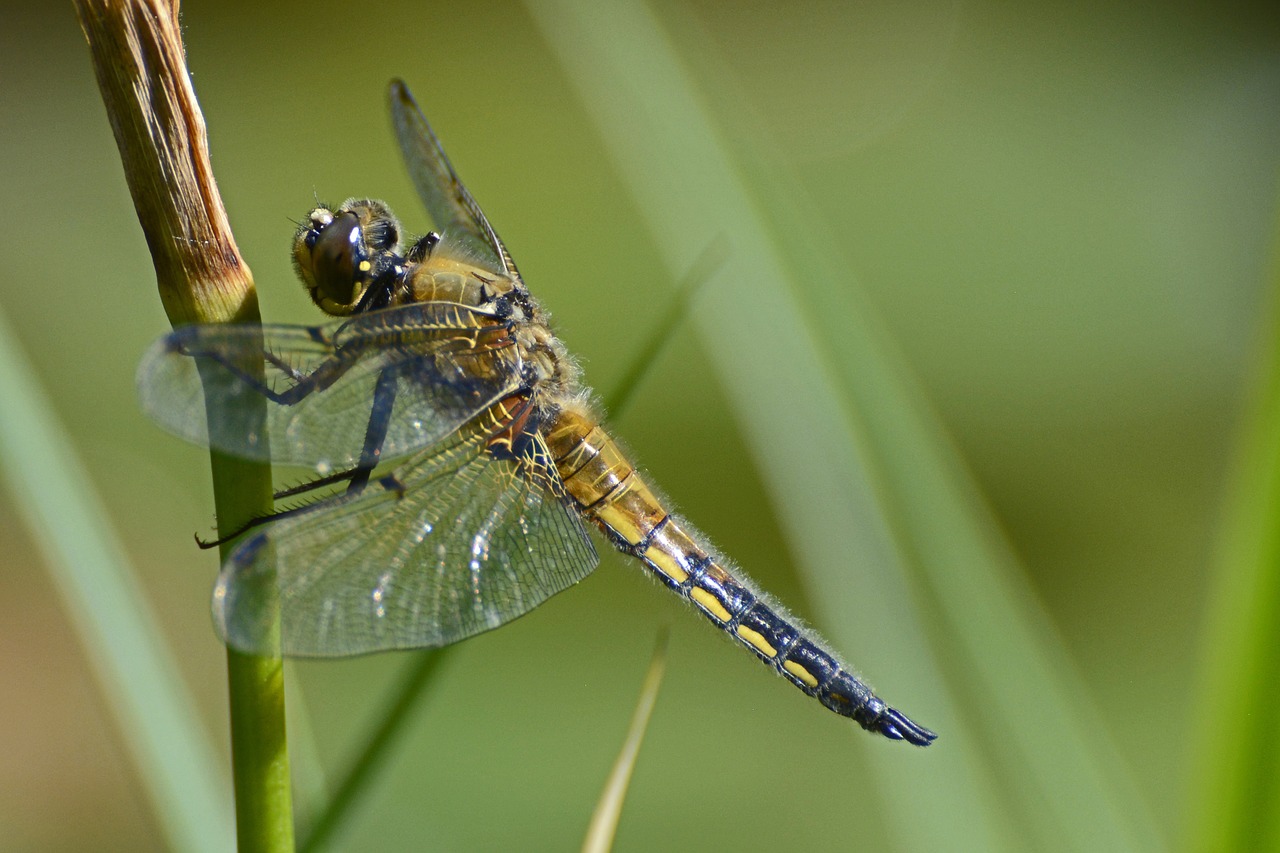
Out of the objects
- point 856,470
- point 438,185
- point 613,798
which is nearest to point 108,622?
point 613,798

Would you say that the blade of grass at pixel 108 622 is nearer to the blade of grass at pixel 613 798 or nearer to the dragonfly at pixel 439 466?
the dragonfly at pixel 439 466

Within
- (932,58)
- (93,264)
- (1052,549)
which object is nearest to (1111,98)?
(932,58)

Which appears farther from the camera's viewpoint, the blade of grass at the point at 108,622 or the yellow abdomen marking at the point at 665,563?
the yellow abdomen marking at the point at 665,563

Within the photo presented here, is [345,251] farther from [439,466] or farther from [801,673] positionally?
[801,673]

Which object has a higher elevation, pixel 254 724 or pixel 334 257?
pixel 334 257

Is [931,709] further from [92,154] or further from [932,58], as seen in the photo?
[92,154]

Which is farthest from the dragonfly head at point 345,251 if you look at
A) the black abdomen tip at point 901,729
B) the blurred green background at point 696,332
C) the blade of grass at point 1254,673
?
the blade of grass at point 1254,673

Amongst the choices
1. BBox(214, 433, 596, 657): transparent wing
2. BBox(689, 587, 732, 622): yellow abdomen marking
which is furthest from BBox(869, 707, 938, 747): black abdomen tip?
BBox(214, 433, 596, 657): transparent wing
